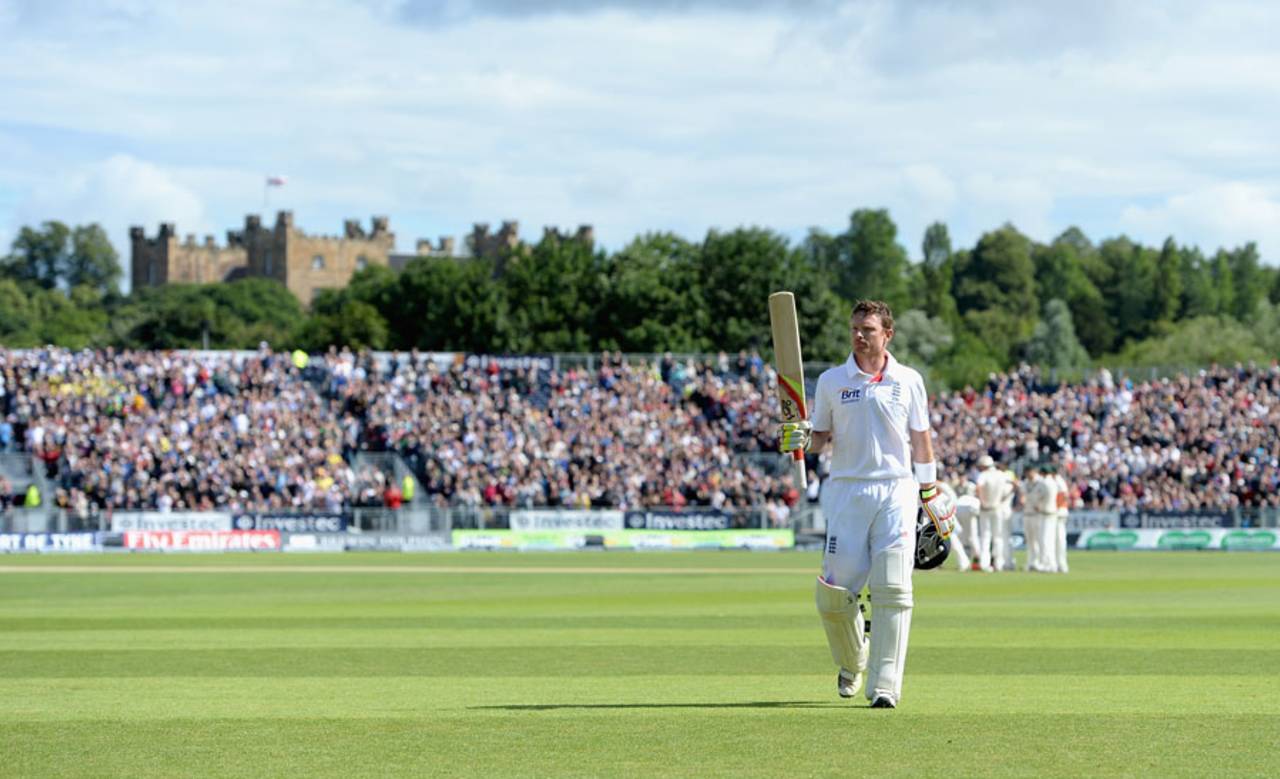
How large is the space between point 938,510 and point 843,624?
0.87 metres

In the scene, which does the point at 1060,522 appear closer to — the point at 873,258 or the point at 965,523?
the point at 965,523

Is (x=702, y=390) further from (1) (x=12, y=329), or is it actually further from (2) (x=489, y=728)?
(1) (x=12, y=329)

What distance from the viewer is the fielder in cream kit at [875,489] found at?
33.8 ft

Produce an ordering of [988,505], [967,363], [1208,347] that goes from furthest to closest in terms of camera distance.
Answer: [967,363] < [1208,347] < [988,505]

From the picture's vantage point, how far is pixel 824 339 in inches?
3647

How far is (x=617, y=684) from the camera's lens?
41.5 ft

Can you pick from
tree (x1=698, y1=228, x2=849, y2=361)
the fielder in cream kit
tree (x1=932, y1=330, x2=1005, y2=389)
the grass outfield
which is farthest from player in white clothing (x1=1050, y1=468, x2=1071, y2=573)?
tree (x1=932, y1=330, x2=1005, y2=389)

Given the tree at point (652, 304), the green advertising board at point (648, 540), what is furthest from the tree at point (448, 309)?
the green advertising board at point (648, 540)

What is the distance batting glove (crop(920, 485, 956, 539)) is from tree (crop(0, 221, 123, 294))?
193421 millimetres

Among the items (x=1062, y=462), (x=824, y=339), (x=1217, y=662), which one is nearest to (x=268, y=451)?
(x=1062, y=462)

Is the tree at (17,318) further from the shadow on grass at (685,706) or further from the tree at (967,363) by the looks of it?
the shadow on grass at (685,706)

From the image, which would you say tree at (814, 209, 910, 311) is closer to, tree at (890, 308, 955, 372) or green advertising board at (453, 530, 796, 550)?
tree at (890, 308, 955, 372)

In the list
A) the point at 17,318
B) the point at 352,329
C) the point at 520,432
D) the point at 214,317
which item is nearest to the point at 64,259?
the point at 17,318

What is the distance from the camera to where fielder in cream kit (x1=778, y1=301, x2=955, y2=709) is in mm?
10289
